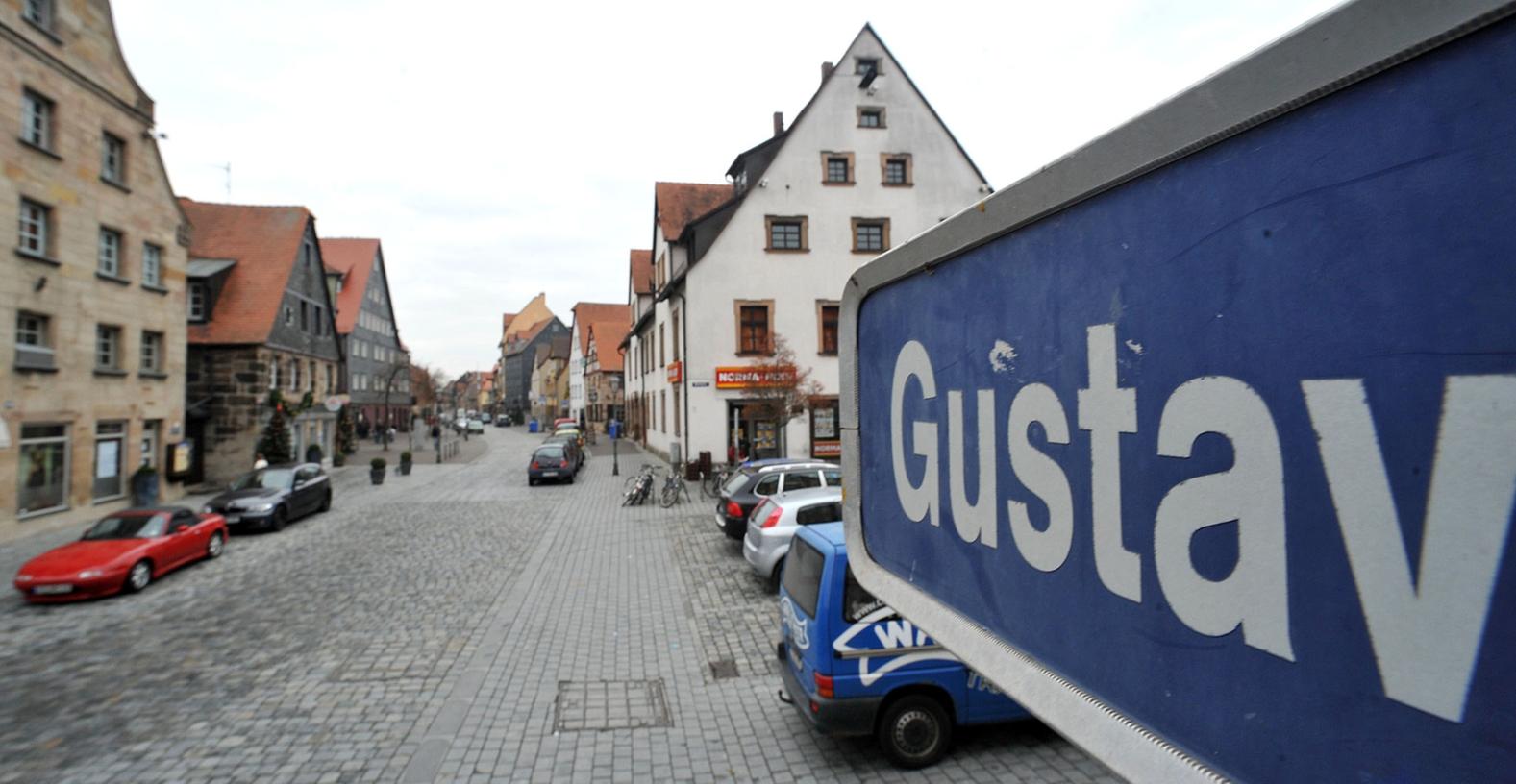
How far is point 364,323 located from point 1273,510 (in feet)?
186

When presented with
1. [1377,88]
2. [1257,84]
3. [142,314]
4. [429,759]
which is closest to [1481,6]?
[1377,88]

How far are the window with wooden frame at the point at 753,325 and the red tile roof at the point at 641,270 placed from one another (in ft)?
49.3

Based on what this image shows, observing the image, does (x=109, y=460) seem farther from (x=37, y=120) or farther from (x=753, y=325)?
(x=753, y=325)

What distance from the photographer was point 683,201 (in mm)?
33562

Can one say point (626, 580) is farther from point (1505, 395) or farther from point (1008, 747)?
point (1505, 395)

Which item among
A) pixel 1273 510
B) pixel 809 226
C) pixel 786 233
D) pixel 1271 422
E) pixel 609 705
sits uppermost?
pixel 809 226

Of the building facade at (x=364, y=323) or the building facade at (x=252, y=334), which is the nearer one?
the building facade at (x=252, y=334)

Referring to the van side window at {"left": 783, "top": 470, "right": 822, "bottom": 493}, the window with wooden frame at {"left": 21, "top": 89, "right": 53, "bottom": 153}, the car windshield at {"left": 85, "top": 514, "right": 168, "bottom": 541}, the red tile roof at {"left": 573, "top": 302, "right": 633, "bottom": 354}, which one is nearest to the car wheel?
the car windshield at {"left": 85, "top": 514, "right": 168, "bottom": 541}

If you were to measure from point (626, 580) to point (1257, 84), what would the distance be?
38.0 feet

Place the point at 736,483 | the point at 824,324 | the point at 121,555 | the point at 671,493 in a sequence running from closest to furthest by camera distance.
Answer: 1. the point at 121,555
2. the point at 736,483
3. the point at 671,493
4. the point at 824,324

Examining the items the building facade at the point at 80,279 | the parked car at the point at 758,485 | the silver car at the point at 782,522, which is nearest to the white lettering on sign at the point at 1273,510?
the silver car at the point at 782,522

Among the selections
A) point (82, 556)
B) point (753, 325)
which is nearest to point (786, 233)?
point (753, 325)

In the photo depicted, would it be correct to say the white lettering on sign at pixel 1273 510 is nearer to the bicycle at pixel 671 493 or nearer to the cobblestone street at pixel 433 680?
the cobblestone street at pixel 433 680

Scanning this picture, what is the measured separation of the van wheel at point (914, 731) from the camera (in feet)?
19.3
